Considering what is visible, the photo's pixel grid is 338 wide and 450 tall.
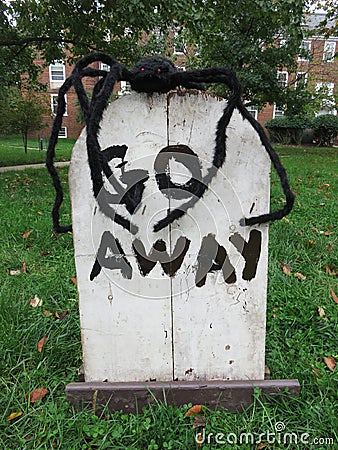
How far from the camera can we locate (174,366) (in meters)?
1.61

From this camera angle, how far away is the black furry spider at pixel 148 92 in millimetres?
1270

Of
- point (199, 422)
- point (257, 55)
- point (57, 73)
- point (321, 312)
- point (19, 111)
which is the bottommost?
point (199, 422)

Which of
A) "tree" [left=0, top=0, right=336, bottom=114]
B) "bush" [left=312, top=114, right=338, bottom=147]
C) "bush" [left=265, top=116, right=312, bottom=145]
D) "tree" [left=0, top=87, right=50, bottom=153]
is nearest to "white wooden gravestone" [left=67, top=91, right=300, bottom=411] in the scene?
"tree" [left=0, top=0, right=336, bottom=114]

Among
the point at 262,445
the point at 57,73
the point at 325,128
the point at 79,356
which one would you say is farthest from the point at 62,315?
the point at 57,73

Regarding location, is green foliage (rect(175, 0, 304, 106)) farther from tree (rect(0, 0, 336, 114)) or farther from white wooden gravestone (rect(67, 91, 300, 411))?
white wooden gravestone (rect(67, 91, 300, 411))

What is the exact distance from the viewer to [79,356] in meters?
1.93

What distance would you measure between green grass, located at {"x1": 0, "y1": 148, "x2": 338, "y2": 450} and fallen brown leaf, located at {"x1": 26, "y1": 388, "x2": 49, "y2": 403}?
3 centimetres

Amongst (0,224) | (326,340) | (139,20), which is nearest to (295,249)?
(326,340)

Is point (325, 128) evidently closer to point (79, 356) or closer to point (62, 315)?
point (62, 315)

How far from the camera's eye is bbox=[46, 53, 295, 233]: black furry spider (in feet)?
4.17

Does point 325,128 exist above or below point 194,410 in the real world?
above

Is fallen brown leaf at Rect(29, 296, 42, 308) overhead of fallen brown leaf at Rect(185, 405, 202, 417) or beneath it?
overhead

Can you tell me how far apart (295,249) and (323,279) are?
56cm

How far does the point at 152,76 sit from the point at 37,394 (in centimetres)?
141
